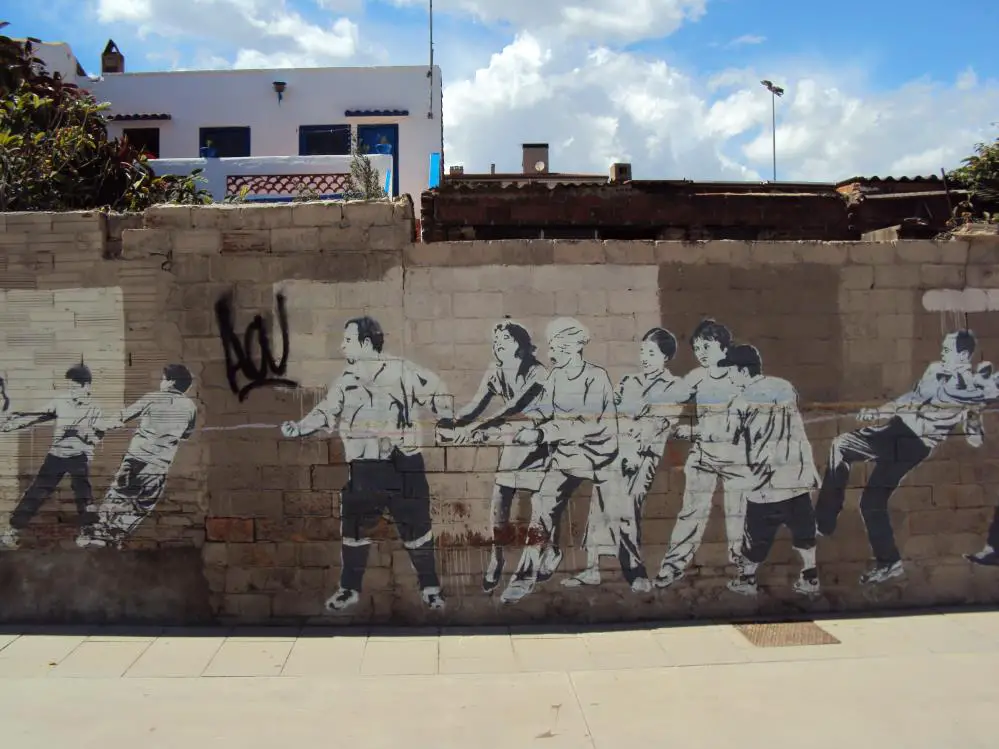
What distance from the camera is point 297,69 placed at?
18344 millimetres

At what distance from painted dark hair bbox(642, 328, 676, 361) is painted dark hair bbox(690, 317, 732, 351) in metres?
0.15

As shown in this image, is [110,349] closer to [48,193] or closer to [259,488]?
[259,488]

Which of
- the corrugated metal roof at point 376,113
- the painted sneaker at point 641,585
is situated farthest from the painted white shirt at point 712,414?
the corrugated metal roof at point 376,113

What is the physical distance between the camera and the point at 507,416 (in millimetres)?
5910

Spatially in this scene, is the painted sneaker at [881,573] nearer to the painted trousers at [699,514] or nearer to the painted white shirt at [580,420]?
the painted trousers at [699,514]

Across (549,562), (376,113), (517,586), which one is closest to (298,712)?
(517,586)

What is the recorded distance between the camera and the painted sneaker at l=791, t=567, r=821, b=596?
6105mm

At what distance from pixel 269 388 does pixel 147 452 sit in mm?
1007

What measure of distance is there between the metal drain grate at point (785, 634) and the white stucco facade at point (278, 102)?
561 inches

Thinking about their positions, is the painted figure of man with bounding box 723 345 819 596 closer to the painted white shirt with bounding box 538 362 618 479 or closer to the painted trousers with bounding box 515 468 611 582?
the painted white shirt with bounding box 538 362 618 479

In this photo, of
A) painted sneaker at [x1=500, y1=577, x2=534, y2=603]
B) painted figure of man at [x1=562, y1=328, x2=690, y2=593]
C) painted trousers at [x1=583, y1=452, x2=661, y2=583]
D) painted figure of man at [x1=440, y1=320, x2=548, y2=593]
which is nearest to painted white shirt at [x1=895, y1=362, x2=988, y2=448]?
painted figure of man at [x1=562, y1=328, x2=690, y2=593]

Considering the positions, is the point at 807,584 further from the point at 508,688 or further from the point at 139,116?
the point at 139,116

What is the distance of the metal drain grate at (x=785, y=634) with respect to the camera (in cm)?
557

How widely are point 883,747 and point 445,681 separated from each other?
2.45 metres
